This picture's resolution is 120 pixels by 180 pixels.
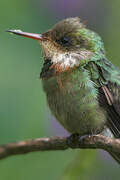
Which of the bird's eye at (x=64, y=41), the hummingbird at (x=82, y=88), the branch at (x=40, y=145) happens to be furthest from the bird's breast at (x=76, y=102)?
the bird's eye at (x=64, y=41)

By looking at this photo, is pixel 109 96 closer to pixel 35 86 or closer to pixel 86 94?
pixel 86 94

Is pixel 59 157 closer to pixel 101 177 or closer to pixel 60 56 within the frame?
pixel 101 177

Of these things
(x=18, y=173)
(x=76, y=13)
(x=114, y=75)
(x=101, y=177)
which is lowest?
(x=101, y=177)

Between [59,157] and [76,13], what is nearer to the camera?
[59,157]

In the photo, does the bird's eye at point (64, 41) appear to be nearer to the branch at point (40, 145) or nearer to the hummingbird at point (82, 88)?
the hummingbird at point (82, 88)

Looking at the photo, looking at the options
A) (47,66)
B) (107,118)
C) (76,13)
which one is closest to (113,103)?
(107,118)

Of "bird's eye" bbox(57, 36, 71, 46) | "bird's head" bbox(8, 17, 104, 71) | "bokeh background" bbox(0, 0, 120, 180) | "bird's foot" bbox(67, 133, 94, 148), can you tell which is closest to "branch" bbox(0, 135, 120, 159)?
"bird's foot" bbox(67, 133, 94, 148)
